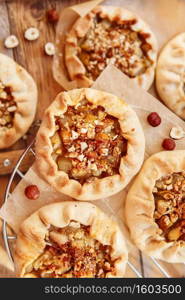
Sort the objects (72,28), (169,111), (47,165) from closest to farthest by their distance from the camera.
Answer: (47,165) → (169,111) → (72,28)

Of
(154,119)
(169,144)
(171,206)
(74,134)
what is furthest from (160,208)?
(74,134)

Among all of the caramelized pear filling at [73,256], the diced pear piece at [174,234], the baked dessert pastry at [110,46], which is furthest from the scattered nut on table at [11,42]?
the diced pear piece at [174,234]

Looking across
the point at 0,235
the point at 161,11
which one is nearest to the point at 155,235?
the point at 0,235

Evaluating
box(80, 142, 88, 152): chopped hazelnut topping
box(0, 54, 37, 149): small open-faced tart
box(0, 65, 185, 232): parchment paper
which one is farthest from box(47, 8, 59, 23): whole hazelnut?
box(80, 142, 88, 152): chopped hazelnut topping

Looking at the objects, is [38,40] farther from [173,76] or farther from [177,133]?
[177,133]

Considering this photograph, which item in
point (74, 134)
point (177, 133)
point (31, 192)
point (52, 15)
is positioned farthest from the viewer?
point (52, 15)

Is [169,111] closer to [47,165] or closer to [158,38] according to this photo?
[158,38]
